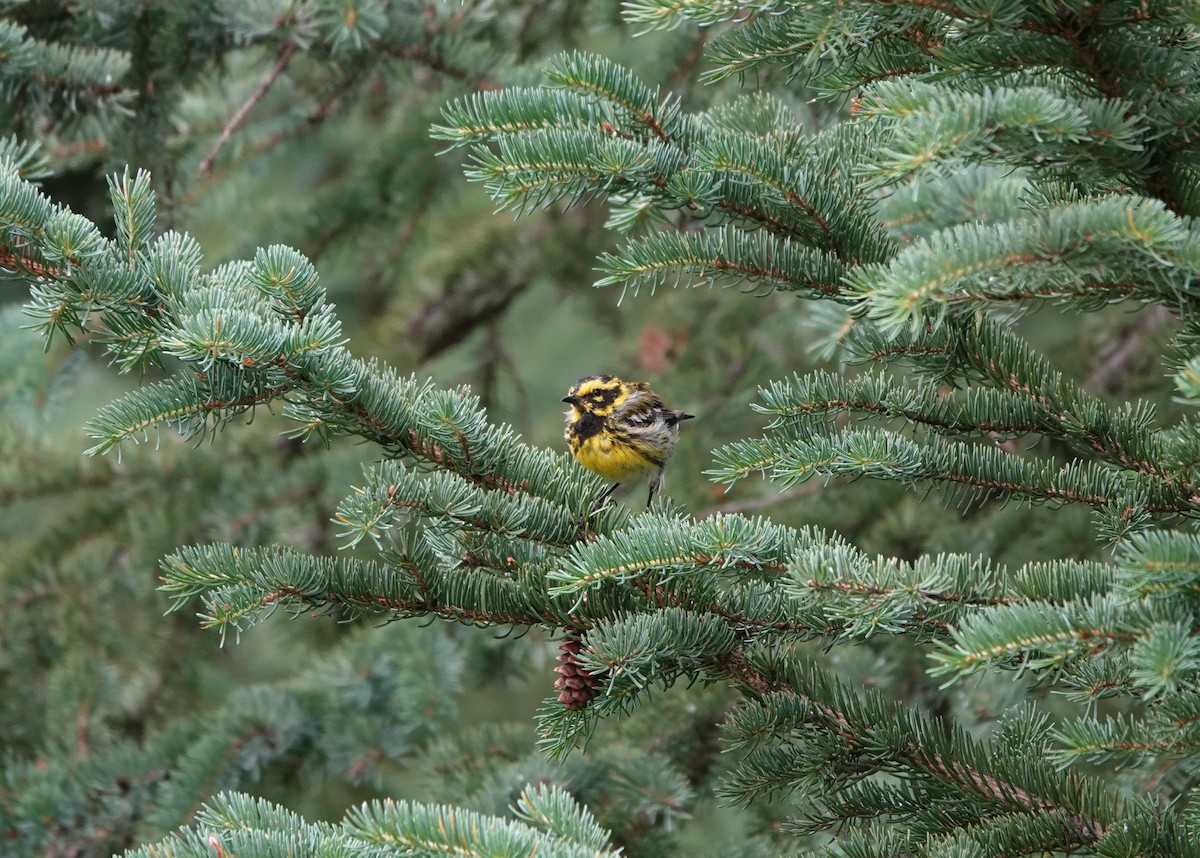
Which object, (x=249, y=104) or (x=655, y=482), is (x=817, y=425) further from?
(x=655, y=482)

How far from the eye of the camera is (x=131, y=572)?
4484 millimetres

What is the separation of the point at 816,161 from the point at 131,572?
343cm

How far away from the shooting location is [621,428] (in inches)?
172

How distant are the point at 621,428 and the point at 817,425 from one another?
2.09 metres

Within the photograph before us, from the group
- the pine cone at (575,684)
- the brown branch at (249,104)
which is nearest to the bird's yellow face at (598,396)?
the brown branch at (249,104)

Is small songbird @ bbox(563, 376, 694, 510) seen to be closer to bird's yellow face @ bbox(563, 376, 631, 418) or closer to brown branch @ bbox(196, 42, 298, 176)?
bird's yellow face @ bbox(563, 376, 631, 418)

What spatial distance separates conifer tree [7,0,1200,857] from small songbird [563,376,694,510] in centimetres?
190

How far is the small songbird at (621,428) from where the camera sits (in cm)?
437

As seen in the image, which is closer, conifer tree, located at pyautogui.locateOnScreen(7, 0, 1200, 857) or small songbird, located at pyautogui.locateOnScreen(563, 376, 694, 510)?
conifer tree, located at pyautogui.locateOnScreen(7, 0, 1200, 857)

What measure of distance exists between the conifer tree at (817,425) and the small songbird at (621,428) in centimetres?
190

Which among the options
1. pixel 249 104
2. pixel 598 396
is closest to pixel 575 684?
pixel 249 104

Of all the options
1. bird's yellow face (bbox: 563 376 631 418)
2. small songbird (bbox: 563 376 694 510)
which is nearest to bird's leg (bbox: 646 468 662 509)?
small songbird (bbox: 563 376 694 510)

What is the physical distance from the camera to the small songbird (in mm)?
4367

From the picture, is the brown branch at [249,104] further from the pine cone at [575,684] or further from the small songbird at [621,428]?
the pine cone at [575,684]
